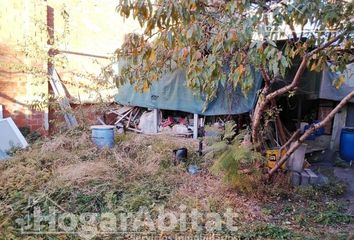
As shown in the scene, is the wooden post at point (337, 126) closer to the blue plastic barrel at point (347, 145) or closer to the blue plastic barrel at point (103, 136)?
the blue plastic barrel at point (347, 145)

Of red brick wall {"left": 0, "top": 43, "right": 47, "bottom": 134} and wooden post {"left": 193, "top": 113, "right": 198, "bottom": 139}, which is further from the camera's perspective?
wooden post {"left": 193, "top": 113, "right": 198, "bottom": 139}

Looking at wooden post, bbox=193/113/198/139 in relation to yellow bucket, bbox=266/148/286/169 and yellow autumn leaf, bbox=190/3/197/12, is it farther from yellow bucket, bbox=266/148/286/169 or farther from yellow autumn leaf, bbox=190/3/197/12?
yellow autumn leaf, bbox=190/3/197/12

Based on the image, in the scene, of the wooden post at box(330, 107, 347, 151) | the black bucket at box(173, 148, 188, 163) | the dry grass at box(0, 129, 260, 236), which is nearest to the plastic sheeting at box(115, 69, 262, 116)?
the black bucket at box(173, 148, 188, 163)

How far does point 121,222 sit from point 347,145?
524 cm

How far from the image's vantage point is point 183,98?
275 inches

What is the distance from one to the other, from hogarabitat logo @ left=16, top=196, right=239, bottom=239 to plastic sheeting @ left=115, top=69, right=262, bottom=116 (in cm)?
293

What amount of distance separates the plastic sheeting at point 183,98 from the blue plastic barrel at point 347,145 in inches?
84.4

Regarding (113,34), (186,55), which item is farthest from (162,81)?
(186,55)

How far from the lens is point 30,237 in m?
2.84

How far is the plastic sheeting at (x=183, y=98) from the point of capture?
20.5ft

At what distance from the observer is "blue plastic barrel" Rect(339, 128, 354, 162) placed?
6.32 m

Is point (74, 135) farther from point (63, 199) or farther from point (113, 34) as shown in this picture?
point (113, 34)

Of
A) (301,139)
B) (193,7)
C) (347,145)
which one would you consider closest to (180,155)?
(301,139)

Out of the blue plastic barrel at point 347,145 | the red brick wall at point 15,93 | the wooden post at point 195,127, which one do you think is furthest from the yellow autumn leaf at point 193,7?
the blue plastic barrel at point 347,145
